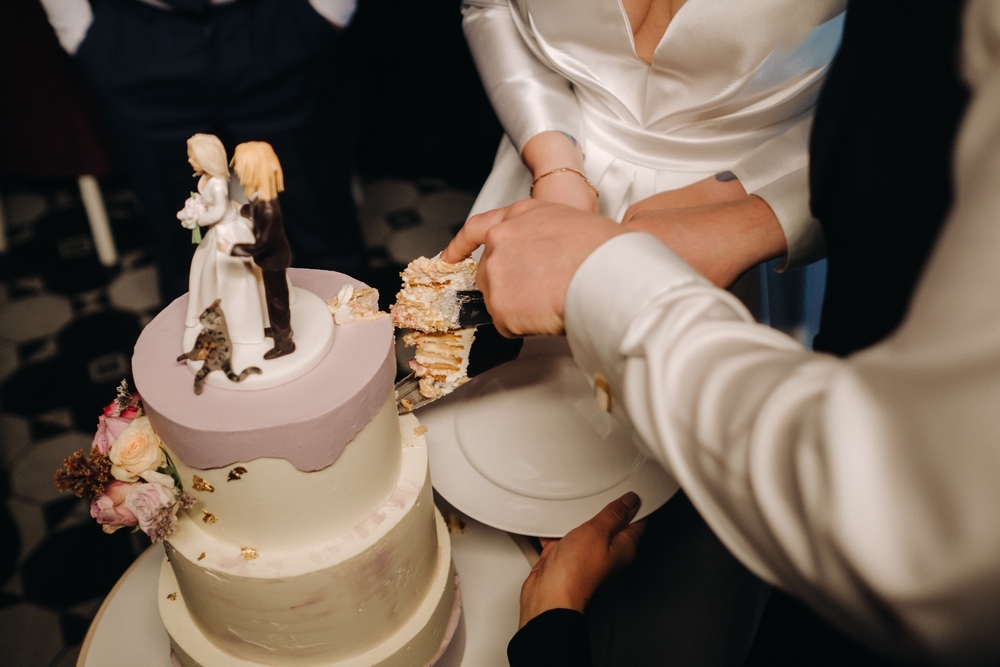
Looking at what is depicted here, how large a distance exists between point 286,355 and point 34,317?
8.22ft

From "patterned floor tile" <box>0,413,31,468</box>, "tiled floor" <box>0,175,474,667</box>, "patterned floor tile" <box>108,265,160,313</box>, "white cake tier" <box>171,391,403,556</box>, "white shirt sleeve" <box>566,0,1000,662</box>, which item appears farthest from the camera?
"patterned floor tile" <box>108,265,160,313</box>

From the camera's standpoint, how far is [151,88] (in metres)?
2.23

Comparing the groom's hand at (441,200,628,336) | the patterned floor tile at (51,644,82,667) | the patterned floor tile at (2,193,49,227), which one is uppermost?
A: the groom's hand at (441,200,628,336)

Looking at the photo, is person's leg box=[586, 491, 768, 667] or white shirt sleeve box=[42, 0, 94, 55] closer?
person's leg box=[586, 491, 768, 667]

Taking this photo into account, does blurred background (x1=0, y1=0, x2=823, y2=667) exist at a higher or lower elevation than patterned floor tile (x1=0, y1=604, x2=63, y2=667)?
higher

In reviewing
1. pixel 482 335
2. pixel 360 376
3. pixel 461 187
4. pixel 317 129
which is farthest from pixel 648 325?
pixel 461 187

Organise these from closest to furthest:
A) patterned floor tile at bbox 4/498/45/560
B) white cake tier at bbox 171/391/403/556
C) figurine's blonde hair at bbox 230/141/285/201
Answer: figurine's blonde hair at bbox 230/141/285/201
white cake tier at bbox 171/391/403/556
patterned floor tile at bbox 4/498/45/560

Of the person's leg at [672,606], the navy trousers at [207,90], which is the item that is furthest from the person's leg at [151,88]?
the person's leg at [672,606]

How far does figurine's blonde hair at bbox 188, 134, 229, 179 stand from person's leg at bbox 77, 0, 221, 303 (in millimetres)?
1597

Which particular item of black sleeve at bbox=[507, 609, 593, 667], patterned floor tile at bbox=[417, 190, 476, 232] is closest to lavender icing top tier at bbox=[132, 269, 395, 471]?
black sleeve at bbox=[507, 609, 593, 667]

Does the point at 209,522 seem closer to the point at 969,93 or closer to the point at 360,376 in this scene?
the point at 360,376

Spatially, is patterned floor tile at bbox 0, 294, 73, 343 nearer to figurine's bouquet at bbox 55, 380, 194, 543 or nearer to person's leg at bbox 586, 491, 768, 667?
figurine's bouquet at bbox 55, 380, 194, 543

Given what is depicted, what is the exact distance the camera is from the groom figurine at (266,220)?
0.83 meters

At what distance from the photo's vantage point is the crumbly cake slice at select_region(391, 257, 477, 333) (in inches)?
44.3
